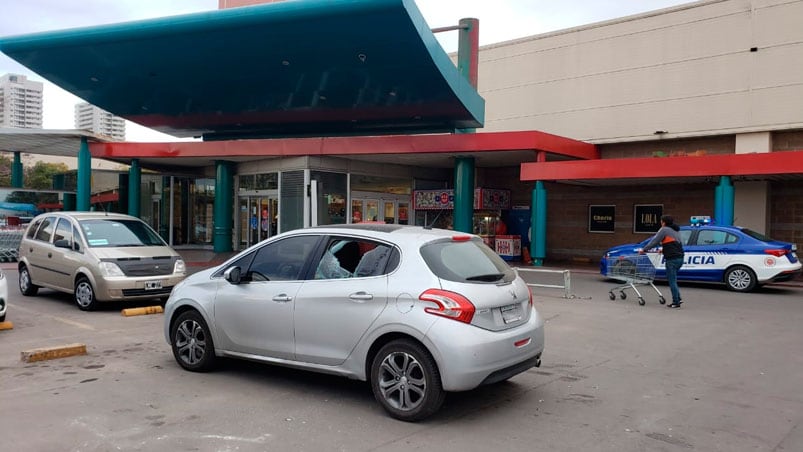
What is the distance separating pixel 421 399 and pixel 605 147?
64.2ft

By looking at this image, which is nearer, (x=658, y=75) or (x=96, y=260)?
(x=96, y=260)

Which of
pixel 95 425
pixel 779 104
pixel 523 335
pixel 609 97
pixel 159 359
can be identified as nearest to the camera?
pixel 95 425

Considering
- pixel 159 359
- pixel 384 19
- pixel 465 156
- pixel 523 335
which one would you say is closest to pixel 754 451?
pixel 523 335

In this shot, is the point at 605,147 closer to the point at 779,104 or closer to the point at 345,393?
the point at 779,104

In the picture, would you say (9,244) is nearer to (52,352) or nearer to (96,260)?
(96,260)

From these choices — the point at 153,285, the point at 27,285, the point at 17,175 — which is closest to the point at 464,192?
the point at 153,285

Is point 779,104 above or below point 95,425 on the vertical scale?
above

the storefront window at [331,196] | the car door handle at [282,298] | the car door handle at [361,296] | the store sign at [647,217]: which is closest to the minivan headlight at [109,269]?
the car door handle at [282,298]

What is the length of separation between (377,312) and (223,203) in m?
19.6

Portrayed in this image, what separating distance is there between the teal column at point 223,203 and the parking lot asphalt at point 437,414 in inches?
586

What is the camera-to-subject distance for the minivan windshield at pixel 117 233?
11.0 metres

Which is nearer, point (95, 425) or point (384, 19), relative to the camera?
point (95, 425)

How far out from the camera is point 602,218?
909 inches

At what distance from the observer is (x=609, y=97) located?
22.2 m
